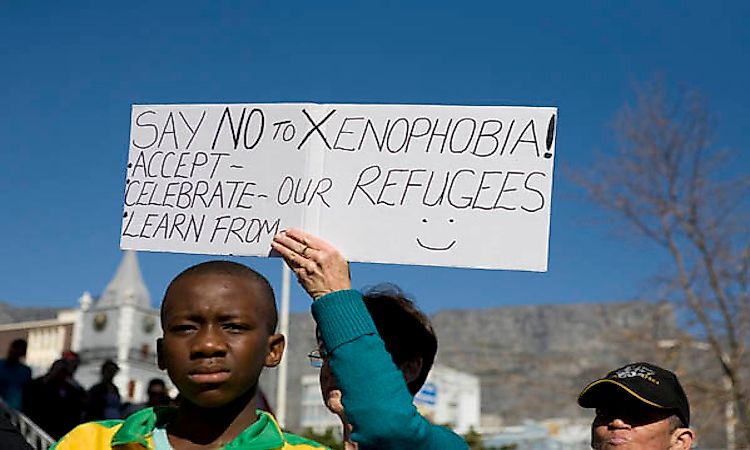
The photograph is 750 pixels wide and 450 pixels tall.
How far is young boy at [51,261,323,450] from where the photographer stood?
7.84 feet

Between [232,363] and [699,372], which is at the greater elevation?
[699,372]

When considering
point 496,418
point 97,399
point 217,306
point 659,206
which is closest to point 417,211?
point 217,306

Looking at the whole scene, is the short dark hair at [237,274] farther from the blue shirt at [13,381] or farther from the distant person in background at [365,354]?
the blue shirt at [13,381]

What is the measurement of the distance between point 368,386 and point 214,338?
35 centimetres

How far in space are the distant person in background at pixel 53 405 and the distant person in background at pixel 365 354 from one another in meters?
8.79

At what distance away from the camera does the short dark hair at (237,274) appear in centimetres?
250

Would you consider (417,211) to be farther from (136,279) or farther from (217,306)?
(136,279)

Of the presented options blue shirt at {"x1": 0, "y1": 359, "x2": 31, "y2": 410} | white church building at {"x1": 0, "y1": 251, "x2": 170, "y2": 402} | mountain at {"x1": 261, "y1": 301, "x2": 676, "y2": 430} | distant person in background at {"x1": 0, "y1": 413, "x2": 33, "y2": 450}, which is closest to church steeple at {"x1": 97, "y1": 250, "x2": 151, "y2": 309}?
white church building at {"x1": 0, "y1": 251, "x2": 170, "y2": 402}

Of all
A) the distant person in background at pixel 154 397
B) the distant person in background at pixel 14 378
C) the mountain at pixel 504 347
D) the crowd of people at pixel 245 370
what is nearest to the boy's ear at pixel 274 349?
the crowd of people at pixel 245 370

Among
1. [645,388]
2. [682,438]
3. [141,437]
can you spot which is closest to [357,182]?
[141,437]

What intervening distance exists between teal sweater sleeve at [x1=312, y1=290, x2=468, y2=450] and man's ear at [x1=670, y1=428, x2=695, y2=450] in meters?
1.21

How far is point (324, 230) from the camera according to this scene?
294 centimetres

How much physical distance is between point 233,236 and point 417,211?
51 cm

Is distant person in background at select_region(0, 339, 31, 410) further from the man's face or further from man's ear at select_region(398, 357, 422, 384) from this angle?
man's ear at select_region(398, 357, 422, 384)
